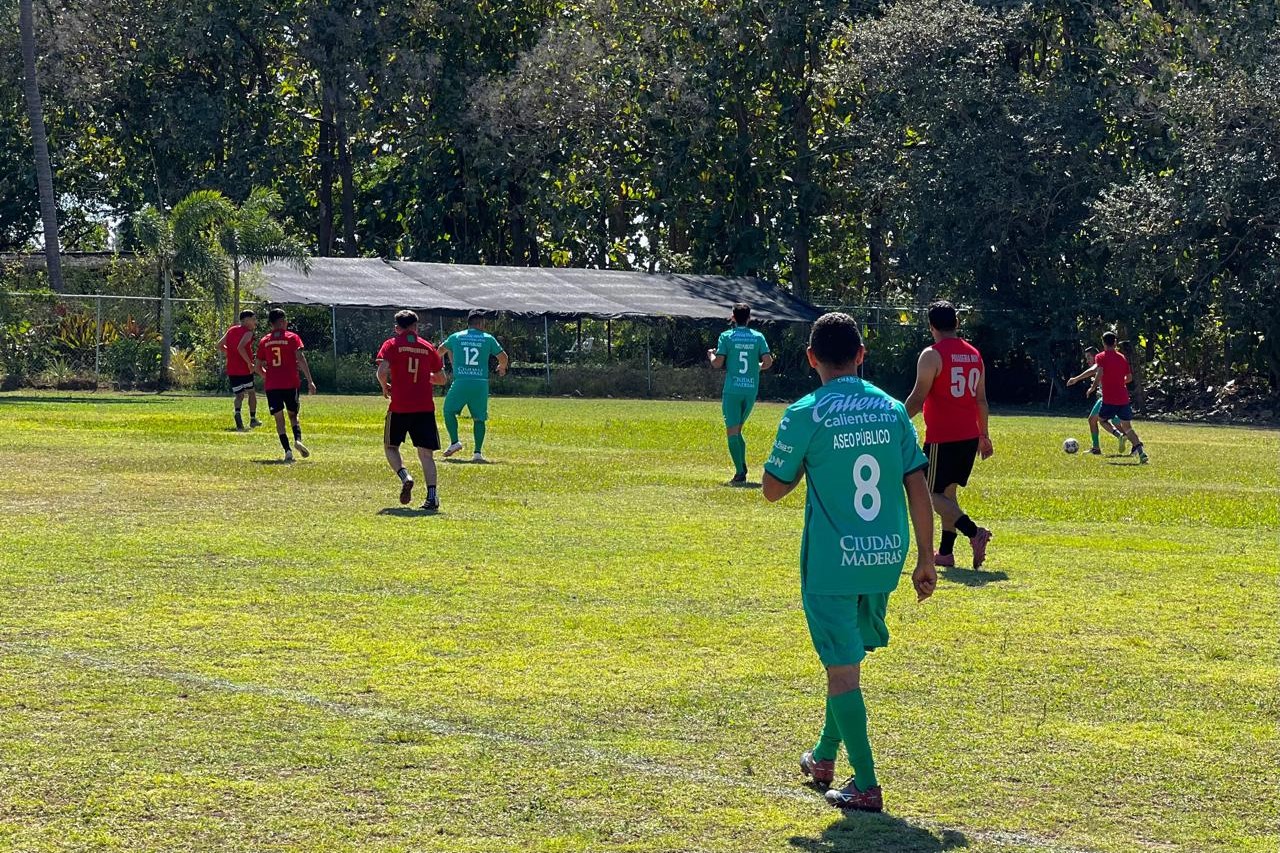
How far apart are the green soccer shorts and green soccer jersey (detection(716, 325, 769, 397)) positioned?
0.05 metres

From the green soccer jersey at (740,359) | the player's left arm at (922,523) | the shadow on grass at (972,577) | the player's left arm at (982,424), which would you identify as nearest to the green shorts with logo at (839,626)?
the player's left arm at (922,523)

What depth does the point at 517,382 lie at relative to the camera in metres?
48.0

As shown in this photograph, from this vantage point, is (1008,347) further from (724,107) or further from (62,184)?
(62,184)

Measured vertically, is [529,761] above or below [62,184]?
below

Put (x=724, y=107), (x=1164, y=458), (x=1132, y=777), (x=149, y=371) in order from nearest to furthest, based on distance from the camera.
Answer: (x=1132, y=777) → (x=1164, y=458) → (x=149, y=371) → (x=724, y=107)

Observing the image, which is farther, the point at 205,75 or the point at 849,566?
the point at 205,75

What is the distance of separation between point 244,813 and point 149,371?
39.4 metres

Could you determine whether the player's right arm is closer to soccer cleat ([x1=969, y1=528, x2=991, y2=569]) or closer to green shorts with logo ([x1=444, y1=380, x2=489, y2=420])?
soccer cleat ([x1=969, y1=528, x2=991, y2=569])

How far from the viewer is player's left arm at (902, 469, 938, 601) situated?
6551mm

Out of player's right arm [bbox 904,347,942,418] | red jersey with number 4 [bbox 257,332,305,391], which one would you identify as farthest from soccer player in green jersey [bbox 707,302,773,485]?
player's right arm [bbox 904,347,942,418]

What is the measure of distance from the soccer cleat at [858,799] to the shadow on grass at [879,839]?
0.08 metres

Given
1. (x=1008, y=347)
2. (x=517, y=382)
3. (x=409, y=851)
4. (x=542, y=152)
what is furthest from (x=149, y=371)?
(x=409, y=851)

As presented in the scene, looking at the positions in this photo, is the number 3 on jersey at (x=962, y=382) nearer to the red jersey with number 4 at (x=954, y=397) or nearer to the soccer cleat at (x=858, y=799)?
the red jersey with number 4 at (x=954, y=397)

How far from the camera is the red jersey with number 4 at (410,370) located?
1602 centimetres
